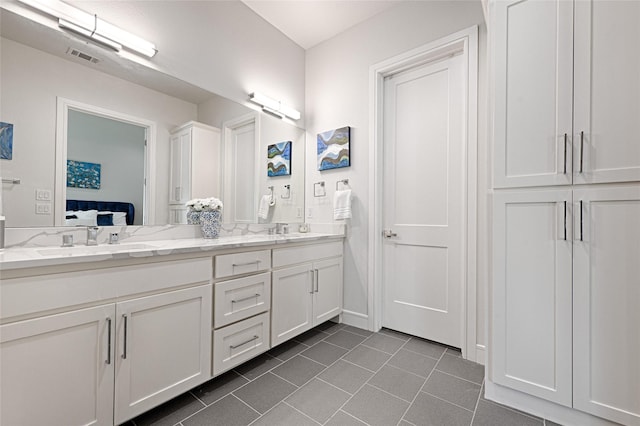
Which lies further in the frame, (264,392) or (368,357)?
(368,357)

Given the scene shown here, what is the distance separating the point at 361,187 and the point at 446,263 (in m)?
0.94

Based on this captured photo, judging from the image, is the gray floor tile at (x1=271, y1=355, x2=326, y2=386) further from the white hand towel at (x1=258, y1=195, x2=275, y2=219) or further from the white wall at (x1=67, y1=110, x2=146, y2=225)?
the white wall at (x1=67, y1=110, x2=146, y2=225)

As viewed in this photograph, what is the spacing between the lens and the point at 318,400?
1.56 meters

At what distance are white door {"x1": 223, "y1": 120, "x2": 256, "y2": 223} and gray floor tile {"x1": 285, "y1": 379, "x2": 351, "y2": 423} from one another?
1339mm

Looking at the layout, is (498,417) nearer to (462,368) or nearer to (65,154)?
(462,368)

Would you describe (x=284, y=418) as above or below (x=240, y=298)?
below

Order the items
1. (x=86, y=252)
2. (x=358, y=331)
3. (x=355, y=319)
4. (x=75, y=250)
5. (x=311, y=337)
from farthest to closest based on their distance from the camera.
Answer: (x=355, y=319)
(x=358, y=331)
(x=311, y=337)
(x=75, y=250)
(x=86, y=252)

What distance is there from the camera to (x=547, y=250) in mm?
1426

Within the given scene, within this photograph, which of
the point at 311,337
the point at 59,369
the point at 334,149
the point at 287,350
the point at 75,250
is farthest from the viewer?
the point at 334,149

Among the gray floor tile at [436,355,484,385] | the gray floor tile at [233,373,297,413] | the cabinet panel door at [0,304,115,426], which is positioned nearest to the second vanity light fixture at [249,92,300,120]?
the cabinet panel door at [0,304,115,426]

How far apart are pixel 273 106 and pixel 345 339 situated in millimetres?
2132

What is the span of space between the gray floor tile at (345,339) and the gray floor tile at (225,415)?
3.03 feet

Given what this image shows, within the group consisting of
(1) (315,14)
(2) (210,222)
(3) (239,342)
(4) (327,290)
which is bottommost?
(3) (239,342)

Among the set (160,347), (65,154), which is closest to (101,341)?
(160,347)
